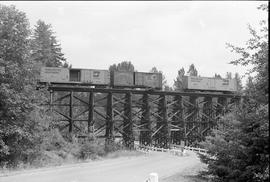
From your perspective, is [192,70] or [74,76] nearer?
[74,76]

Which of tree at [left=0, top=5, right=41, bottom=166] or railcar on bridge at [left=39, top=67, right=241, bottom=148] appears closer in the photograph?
tree at [left=0, top=5, right=41, bottom=166]

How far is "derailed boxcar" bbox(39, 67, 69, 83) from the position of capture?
4400cm

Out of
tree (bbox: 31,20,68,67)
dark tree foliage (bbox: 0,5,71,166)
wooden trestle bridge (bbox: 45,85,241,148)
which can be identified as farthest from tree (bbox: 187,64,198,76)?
dark tree foliage (bbox: 0,5,71,166)

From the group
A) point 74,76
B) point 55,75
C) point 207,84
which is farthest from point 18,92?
point 207,84

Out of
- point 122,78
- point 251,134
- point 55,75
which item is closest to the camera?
point 251,134

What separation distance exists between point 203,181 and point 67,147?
21.3 m

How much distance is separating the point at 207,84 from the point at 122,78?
12830mm

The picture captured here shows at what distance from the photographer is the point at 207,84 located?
54.3m

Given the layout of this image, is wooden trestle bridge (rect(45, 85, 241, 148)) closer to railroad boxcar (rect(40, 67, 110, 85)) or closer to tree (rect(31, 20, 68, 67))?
railroad boxcar (rect(40, 67, 110, 85))

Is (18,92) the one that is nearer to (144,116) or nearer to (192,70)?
(144,116)

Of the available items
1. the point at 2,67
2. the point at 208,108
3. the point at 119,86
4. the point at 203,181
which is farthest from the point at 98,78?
the point at 203,181

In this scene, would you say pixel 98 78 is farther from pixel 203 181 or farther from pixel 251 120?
pixel 251 120

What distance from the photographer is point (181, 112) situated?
5144cm

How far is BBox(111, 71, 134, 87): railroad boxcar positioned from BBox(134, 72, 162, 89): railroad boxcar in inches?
23.8
